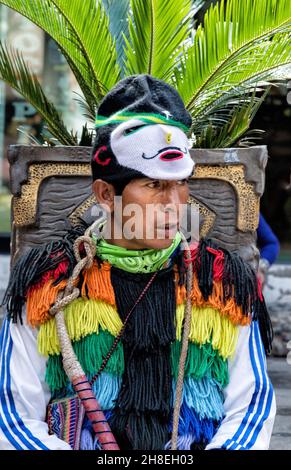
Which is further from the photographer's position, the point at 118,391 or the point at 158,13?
the point at 158,13

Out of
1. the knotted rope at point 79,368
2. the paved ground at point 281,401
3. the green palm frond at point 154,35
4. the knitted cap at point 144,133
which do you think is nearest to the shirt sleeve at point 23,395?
the knotted rope at point 79,368

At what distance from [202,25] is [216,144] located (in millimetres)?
564

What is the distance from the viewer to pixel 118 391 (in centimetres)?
248

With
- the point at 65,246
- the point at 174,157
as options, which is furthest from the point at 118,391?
the point at 174,157

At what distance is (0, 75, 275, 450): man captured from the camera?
7.97 feet

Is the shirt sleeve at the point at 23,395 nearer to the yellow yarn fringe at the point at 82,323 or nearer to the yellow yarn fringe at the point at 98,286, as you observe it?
the yellow yarn fringe at the point at 82,323

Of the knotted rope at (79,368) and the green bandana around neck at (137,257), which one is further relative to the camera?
the green bandana around neck at (137,257)

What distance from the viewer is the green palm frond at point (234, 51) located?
3.78 metres

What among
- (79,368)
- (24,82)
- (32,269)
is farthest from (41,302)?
(24,82)

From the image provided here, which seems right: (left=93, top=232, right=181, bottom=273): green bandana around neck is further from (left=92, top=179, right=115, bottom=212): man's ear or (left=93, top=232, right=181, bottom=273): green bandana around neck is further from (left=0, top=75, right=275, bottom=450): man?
(left=92, top=179, right=115, bottom=212): man's ear

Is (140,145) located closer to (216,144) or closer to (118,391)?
(118,391)

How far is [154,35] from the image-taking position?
3.80 m

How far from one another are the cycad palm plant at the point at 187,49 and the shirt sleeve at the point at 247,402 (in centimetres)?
137

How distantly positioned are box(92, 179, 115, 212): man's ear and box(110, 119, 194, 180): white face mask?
116mm
